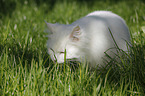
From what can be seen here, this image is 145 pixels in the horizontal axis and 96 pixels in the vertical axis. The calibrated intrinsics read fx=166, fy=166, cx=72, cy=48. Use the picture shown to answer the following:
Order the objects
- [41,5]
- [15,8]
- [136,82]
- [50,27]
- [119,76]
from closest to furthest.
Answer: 1. [136,82]
2. [119,76]
3. [50,27]
4. [15,8]
5. [41,5]

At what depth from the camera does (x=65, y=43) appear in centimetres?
187

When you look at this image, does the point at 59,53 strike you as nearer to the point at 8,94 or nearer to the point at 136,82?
the point at 8,94

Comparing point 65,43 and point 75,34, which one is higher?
point 75,34

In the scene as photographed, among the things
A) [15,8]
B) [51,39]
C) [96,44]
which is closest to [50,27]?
[51,39]

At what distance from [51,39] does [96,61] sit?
2.03ft

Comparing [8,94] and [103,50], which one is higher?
[103,50]

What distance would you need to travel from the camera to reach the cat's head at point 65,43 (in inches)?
70.9

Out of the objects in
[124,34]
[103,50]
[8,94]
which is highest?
[124,34]

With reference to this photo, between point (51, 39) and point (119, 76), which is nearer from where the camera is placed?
point (119, 76)

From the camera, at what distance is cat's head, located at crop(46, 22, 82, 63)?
1.80 meters

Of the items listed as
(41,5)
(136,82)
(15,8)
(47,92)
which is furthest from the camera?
(41,5)

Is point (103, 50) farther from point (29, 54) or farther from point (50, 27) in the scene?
point (29, 54)

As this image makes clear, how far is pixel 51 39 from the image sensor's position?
6.65 ft

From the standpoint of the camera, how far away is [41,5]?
4.38 metres
